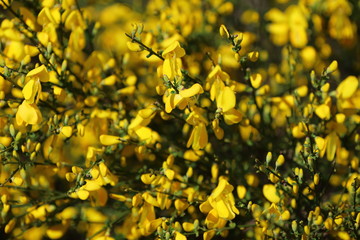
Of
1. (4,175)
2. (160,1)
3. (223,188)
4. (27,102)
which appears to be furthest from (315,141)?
(160,1)

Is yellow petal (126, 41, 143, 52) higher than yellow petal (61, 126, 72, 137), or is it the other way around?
yellow petal (126, 41, 143, 52)

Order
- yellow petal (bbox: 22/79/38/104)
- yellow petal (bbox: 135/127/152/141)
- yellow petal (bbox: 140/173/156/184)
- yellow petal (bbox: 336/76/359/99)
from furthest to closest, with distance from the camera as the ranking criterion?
1. yellow petal (bbox: 336/76/359/99)
2. yellow petal (bbox: 135/127/152/141)
3. yellow petal (bbox: 140/173/156/184)
4. yellow petal (bbox: 22/79/38/104)

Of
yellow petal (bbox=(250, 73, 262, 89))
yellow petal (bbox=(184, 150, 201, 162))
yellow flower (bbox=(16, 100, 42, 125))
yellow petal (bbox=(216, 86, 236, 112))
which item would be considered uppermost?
yellow flower (bbox=(16, 100, 42, 125))

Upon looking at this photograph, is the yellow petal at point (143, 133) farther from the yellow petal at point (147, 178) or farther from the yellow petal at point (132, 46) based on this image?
Answer: the yellow petal at point (132, 46)

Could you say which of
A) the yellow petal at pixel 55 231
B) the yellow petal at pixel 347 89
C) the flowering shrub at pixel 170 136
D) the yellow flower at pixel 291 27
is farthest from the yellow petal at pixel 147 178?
the yellow flower at pixel 291 27

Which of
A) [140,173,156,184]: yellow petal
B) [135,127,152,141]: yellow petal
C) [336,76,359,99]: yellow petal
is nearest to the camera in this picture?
[140,173,156,184]: yellow petal

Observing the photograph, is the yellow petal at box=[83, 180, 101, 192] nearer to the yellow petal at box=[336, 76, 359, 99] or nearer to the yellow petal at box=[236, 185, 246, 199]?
the yellow petal at box=[236, 185, 246, 199]

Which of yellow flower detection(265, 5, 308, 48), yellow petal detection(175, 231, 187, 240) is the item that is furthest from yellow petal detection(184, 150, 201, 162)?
yellow flower detection(265, 5, 308, 48)
